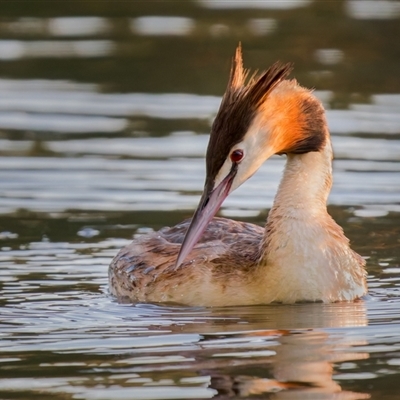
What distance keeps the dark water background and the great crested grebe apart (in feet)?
0.85

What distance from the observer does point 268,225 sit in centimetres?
1188

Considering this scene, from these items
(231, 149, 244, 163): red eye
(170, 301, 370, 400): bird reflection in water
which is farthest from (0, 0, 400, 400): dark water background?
(231, 149, 244, 163): red eye

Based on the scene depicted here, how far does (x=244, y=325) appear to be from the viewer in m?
10.9

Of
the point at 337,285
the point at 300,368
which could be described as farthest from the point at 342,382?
the point at 337,285

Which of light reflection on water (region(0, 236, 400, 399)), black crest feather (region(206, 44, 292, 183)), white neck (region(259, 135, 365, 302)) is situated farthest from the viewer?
white neck (region(259, 135, 365, 302))

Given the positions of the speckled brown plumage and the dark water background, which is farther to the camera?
the speckled brown plumage

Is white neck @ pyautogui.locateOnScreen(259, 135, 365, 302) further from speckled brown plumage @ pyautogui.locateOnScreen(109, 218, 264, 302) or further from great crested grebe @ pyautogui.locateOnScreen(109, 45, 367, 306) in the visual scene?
speckled brown plumage @ pyautogui.locateOnScreen(109, 218, 264, 302)

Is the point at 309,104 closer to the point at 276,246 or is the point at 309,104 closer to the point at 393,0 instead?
the point at 276,246

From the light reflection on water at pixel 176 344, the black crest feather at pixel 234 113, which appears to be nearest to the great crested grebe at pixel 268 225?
the black crest feather at pixel 234 113

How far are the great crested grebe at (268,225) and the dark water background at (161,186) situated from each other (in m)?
0.26

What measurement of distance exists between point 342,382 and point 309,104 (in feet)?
10.4

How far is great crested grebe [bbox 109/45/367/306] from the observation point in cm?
1128

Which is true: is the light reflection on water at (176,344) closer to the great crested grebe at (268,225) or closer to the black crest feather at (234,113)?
the great crested grebe at (268,225)

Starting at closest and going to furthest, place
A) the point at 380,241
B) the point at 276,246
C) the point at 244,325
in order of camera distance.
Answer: the point at 244,325 < the point at 276,246 < the point at 380,241
